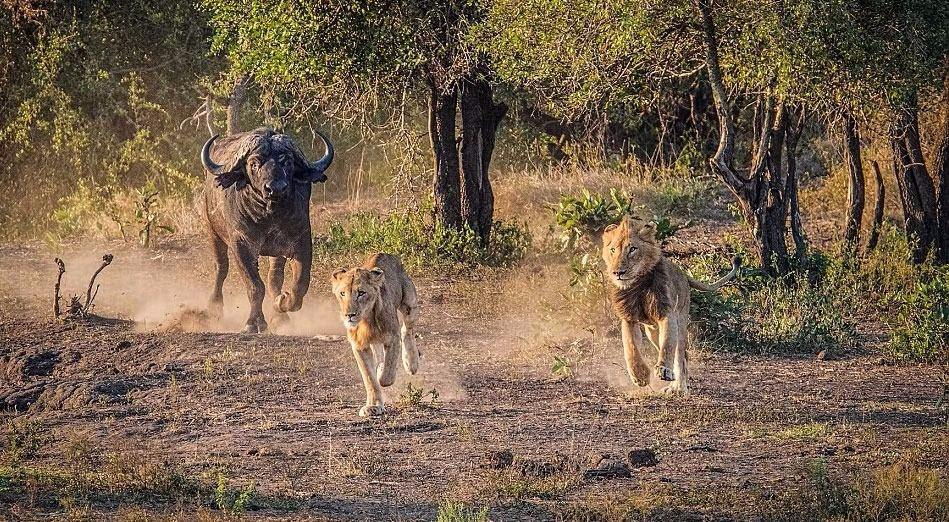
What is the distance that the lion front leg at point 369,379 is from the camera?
10672mm

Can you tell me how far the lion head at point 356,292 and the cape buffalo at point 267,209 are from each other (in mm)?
3786

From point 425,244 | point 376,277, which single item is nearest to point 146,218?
point 425,244

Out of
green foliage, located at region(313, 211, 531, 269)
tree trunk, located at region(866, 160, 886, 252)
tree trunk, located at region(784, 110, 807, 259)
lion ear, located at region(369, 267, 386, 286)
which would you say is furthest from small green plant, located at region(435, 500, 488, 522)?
tree trunk, located at region(866, 160, 886, 252)

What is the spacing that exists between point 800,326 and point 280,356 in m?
4.64

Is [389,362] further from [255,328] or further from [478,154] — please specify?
[478,154]

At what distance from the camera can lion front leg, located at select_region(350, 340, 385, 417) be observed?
35.0 ft

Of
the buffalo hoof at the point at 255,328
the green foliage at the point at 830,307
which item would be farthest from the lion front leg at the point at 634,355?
the buffalo hoof at the point at 255,328

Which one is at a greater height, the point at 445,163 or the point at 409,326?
the point at 445,163

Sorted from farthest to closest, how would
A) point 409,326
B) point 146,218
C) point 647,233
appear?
1. point 146,218
2. point 409,326
3. point 647,233

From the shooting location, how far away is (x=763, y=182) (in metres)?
15.4

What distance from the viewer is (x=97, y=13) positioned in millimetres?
22109

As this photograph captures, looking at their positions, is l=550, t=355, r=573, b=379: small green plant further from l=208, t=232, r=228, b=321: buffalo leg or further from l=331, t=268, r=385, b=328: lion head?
l=208, t=232, r=228, b=321: buffalo leg

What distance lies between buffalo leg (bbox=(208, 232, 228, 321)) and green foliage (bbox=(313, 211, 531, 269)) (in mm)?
2681

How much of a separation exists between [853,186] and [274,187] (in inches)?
271
